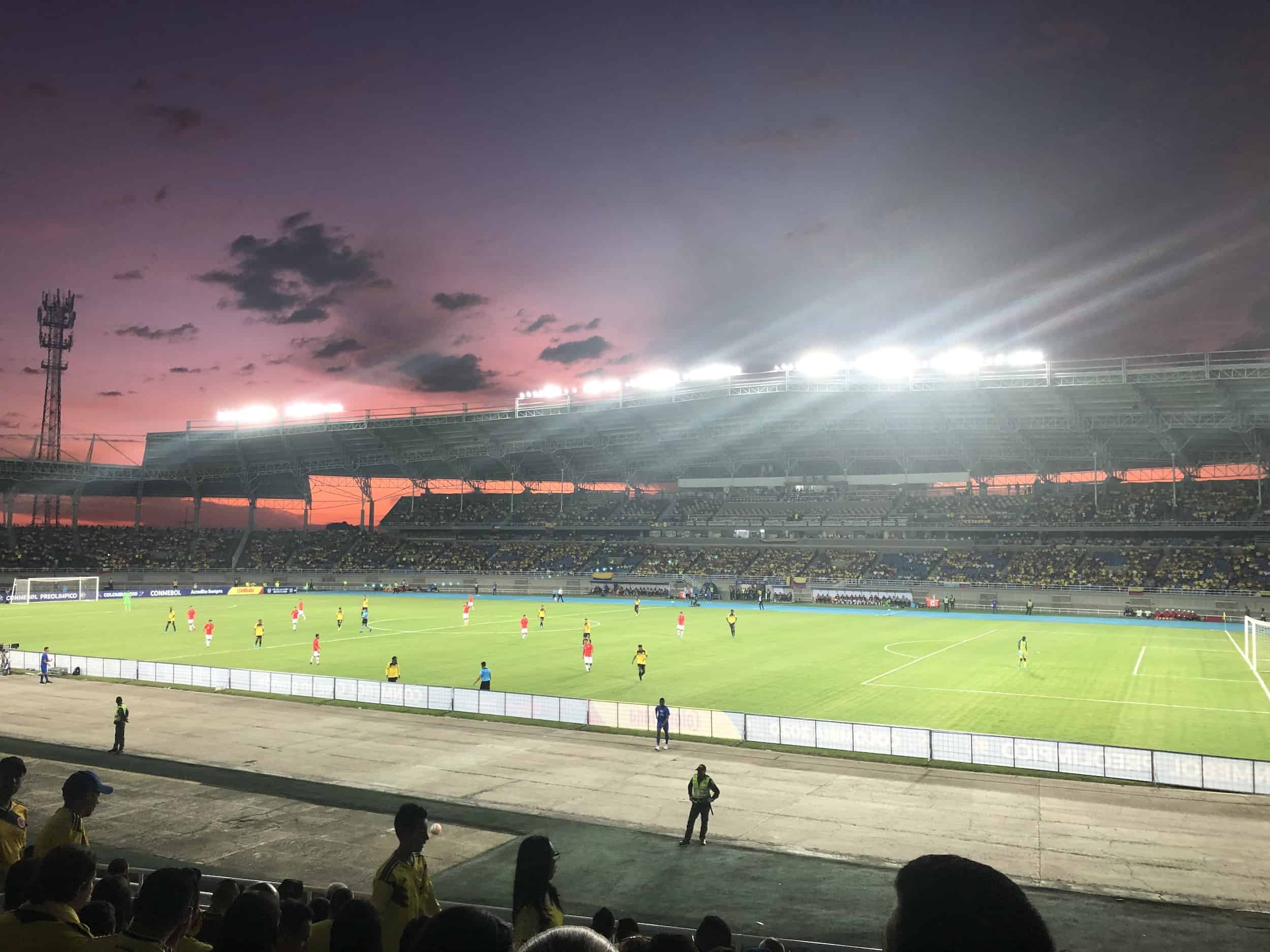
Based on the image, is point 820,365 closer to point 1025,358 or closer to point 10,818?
point 1025,358

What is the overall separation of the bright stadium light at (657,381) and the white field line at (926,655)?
3314cm

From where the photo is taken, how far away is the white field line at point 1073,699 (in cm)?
2767

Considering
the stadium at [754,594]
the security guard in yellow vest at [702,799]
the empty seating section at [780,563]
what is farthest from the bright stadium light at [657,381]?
the security guard in yellow vest at [702,799]

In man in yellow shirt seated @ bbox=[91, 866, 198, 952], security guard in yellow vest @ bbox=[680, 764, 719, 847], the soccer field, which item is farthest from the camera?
the soccer field

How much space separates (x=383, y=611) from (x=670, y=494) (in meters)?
46.4

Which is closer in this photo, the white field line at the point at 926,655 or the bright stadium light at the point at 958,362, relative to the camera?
the white field line at the point at 926,655

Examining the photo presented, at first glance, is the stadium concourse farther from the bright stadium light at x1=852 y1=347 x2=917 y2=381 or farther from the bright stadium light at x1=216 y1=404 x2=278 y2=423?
the bright stadium light at x1=216 y1=404 x2=278 y2=423

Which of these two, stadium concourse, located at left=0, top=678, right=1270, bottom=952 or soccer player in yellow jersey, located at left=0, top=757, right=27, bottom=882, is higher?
soccer player in yellow jersey, located at left=0, top=757, right=27, bottom=882

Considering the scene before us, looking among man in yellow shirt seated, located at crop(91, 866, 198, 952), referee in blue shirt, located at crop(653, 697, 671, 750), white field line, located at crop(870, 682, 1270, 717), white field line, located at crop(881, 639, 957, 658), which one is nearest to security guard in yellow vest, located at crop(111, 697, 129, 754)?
referee in blue shirt, located at crop(653, 697, 671, 750)

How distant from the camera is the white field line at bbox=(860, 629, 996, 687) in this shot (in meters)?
33.4

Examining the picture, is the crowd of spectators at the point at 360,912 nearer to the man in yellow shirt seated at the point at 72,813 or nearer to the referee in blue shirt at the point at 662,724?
the man in yellow shirt seated at the point at 72,813

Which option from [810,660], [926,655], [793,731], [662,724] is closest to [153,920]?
[662,724]

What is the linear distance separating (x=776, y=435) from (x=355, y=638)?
50.8 meters

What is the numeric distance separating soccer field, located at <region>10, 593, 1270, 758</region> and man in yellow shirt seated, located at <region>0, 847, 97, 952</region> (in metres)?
23.5
